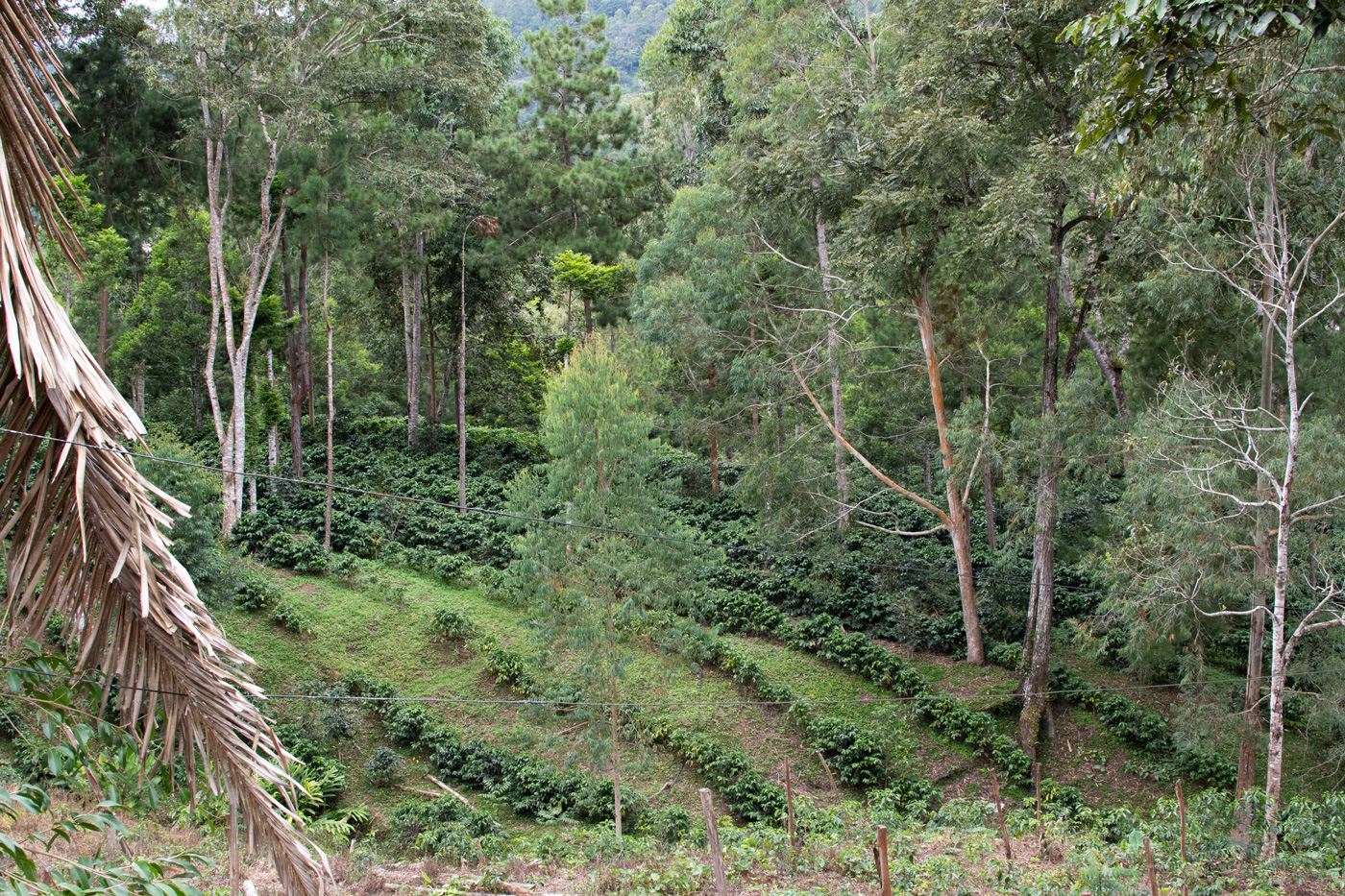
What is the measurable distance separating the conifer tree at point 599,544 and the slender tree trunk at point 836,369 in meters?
5.66

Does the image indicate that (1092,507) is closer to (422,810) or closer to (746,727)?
(746,727)

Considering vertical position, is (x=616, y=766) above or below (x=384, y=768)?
above

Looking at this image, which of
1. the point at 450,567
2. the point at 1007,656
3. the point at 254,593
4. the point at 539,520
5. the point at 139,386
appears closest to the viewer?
the point at 539,520

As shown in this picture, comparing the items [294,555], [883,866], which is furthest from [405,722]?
[883,866]

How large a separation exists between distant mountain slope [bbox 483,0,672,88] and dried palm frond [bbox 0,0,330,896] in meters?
110

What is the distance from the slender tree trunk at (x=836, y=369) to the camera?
1764 cm

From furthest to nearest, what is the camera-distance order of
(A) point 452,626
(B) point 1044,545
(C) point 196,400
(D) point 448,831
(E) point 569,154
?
(E) point 569,154, (C) point 196,400, (A) point 452,626, (B) point 1044,545, (D) point 448,831

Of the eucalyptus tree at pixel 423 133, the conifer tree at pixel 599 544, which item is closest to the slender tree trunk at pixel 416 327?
the eucalyptus tree at pixel 423 133

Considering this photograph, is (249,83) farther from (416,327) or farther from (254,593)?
(254,593)

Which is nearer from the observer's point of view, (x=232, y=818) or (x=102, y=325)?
(x=232, y=818)

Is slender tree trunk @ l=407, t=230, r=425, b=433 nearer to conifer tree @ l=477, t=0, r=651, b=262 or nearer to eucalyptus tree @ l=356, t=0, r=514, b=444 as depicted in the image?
eucalyptus tree @ l=356, t=0, r=514, b=444

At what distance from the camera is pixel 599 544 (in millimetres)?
12719

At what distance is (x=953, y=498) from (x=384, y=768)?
404 inches

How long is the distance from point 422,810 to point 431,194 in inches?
583
